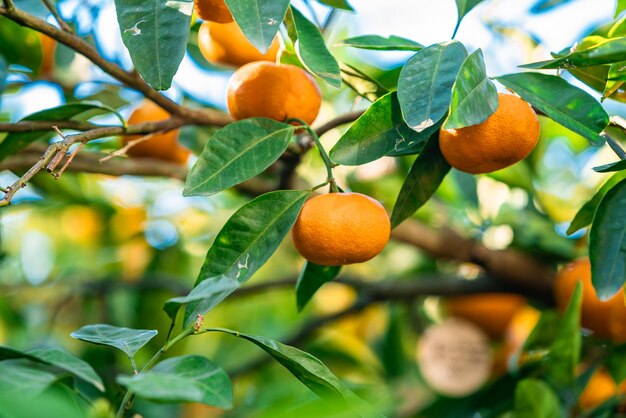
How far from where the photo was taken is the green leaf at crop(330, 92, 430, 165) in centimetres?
73

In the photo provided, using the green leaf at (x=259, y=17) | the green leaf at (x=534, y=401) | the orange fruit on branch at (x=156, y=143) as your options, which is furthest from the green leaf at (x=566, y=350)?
the orange fruit on branch at (x=156, y=143)

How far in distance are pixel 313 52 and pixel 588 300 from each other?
626 millimetres

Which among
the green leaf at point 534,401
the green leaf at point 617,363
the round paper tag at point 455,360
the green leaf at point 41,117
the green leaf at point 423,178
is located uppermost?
the green leaf at point 41,117

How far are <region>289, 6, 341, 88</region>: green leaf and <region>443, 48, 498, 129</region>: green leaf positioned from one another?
0.12 metres

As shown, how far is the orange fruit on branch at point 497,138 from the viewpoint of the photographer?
2.35 feet

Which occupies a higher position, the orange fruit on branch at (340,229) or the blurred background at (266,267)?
the orange fruit on branch at (340,229)

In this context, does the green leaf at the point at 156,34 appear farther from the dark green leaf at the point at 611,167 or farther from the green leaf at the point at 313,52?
the dark green leaf at the point at 611,167

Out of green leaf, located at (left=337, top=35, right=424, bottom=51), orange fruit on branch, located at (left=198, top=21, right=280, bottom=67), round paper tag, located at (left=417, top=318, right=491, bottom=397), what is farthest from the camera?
round paper tag, located at (left=417, top=318, right=491, bottom=397)

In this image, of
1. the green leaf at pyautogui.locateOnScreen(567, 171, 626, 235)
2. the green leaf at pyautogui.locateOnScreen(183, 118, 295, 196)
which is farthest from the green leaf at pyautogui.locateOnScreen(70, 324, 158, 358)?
the green leaf at pyautogui.locateOnScreen(567, 171, 626, 235)

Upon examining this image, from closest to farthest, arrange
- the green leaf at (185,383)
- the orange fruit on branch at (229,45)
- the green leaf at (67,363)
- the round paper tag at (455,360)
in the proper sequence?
the green leaf at (185,383), the green leaf at (67,363), the orange fruit on branch at (229,45), the round paper tag at (455,360)

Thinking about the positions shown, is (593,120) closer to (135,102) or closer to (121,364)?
(135,102)

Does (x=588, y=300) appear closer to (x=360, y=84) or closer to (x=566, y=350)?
(x=566, y=350)

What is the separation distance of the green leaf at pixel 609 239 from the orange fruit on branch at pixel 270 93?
332 millimetres

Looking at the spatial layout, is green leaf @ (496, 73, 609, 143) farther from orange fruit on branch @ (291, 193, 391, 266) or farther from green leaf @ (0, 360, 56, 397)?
green leaf @ (0, 360, 56, 397)
